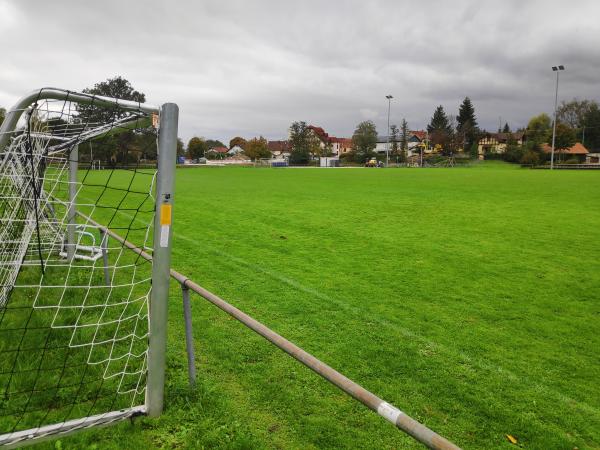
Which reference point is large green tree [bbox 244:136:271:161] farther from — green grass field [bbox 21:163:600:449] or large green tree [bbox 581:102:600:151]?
green grass field [bbox 21:163:600:449]

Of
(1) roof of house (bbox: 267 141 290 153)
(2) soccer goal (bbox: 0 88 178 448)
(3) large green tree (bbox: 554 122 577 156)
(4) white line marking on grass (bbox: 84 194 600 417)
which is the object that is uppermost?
(1) roof of house (bbox: 267 141 290 153)

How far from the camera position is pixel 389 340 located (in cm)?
451

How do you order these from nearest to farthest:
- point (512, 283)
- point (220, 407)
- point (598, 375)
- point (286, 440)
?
point (286, 440) < point (220, 407) < point (598, 375) < point (512, 283)

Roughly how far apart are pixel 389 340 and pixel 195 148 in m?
98.6

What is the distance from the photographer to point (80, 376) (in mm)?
3531

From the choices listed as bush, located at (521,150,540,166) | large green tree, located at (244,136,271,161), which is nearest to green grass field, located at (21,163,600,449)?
bush, located at (521,150,540,166)

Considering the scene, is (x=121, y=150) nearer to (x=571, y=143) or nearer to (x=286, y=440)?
(x=286, y=440)

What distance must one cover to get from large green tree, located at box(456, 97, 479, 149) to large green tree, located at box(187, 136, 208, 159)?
5615 centimetres

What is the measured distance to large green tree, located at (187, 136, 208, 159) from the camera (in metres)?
97.9

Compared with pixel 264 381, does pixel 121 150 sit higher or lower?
higher

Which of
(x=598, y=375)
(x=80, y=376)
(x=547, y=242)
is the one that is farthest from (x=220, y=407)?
(x=547, y=242)

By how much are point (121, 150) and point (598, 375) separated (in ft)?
15.8

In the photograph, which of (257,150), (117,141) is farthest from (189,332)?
(257,150)

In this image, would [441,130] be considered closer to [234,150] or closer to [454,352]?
[234,150]
